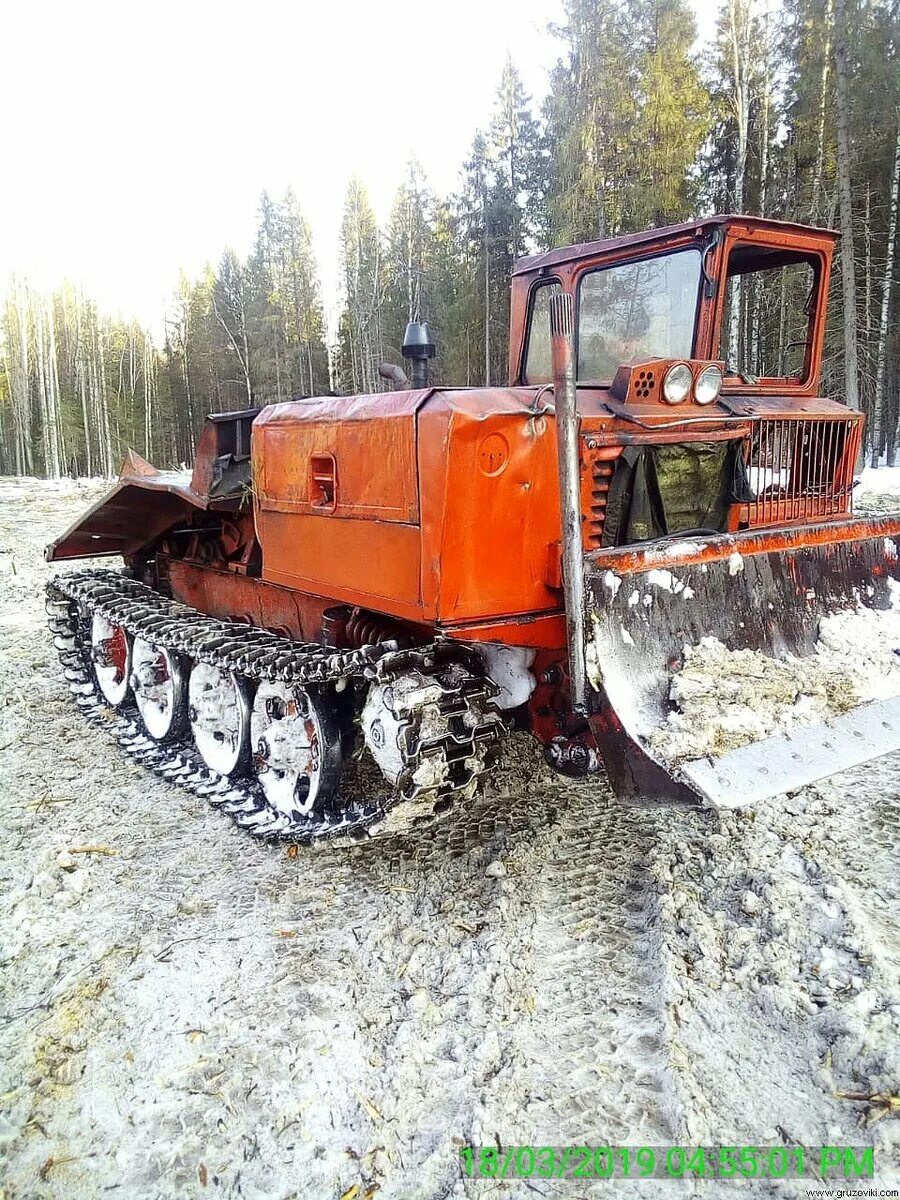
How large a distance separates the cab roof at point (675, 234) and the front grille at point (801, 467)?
37.3 inches

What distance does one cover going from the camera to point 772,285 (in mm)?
19500

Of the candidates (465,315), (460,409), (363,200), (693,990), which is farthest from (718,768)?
(363,200)

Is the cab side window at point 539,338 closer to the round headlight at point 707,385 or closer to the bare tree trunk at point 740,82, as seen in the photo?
the round headlight at point 707,385

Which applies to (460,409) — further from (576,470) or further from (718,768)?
(718,768)

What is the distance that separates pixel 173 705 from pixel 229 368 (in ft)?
117

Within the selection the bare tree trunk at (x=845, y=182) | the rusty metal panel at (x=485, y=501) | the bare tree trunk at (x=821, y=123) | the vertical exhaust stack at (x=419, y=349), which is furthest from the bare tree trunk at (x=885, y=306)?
the rusty metal panel at (x=485, y=501)

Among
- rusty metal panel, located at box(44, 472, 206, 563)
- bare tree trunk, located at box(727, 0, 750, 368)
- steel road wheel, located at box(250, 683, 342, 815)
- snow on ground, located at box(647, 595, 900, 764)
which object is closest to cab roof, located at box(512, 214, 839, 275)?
snow on ground, located at box(647, 595, 900, 764)

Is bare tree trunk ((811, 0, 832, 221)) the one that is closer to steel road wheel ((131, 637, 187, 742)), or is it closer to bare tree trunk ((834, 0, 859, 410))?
bare tree trunk ((834, 0, 859, 410))

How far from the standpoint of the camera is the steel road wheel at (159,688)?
4.94m

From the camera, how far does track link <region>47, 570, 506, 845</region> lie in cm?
323

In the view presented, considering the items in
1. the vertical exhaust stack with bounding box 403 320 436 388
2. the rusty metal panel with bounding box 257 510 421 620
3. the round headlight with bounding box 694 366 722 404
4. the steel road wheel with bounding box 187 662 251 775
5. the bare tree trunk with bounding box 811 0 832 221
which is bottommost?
the steel road wheel with bounding box 187 662 251 775

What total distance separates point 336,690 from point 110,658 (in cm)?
301

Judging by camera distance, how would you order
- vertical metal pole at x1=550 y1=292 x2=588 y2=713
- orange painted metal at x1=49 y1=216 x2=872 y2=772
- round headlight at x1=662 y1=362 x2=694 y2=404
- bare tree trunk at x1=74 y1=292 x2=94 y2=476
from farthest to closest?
bare tree trunk at x1=74 y1=292 x2=94 y2=476
round headlight at x1=662 y1=362 x2=694 y2=404
orange painted metal at x1=49 y1=216 x2=872 y2=772
vertical metal pole at x1=550 y1=292 x2=588 y2=713

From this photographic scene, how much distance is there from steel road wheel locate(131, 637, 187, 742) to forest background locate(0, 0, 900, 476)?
15.2 metres
